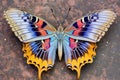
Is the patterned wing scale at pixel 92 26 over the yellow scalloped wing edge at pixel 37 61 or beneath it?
over

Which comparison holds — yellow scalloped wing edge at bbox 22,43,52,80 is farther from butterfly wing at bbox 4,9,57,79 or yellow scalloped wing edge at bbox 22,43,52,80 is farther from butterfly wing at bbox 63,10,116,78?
butterfly wing at bbox 63,10,116,78

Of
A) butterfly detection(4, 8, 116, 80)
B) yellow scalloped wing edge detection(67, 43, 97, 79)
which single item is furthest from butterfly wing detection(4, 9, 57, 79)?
yellow scalloped wing edge detection(67, 43, 97, 79)

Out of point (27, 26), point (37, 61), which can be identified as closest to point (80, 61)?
point (37, 61)

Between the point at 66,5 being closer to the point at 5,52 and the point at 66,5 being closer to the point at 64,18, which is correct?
the point at 64,18

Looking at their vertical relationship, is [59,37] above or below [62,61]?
above

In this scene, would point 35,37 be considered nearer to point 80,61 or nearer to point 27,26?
point 27,26

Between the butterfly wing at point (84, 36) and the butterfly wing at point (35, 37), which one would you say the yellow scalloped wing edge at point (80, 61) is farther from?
the butterfly wing at point (35, 37)

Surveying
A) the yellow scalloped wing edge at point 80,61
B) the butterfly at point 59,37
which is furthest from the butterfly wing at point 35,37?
the yellow scalloped wing edge at point 80,61
